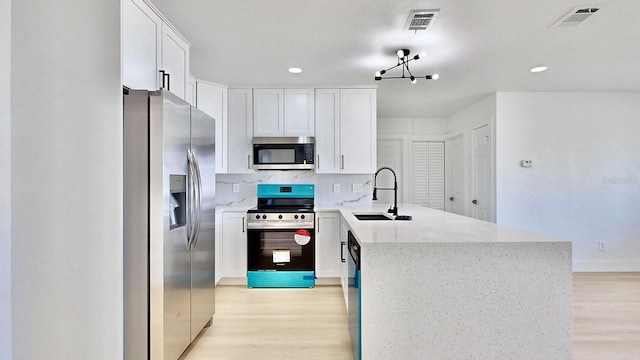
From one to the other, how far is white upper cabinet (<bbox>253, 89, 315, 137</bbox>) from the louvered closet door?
2.73 m

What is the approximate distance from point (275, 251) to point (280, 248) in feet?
0.21

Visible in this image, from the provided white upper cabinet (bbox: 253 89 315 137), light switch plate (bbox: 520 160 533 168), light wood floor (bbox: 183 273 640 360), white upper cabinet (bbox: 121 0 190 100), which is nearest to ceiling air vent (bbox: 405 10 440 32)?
white upper cabinet (bbox: 121 0 190 100)

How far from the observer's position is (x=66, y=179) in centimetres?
68

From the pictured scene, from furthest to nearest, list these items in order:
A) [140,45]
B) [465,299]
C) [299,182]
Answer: [299,182]
[140,45]
[465,299]

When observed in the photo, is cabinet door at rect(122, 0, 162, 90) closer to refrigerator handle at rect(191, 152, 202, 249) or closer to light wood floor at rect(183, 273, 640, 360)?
refrigerator handle at rect(191, 152, 202, 249)

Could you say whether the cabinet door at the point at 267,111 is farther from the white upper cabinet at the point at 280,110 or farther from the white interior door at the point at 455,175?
the white interior door at the point at 455,175

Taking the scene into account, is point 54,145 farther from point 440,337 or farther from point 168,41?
point 168,41

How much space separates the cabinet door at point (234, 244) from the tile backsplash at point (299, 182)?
1.66 feet

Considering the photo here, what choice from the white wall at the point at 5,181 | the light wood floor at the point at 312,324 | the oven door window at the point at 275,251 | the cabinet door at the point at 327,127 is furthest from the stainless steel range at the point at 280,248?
the white wall at the point at 5,181

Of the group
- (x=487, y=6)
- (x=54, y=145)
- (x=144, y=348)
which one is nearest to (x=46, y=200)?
(x=54, y=145)

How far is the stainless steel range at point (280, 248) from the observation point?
12.2ft

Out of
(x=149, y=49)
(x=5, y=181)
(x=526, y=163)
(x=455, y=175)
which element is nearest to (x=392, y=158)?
(x=455, y=175)

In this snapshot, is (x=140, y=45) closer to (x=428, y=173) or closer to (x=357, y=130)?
(x=357, y=130)

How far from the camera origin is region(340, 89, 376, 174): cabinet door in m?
4.10
